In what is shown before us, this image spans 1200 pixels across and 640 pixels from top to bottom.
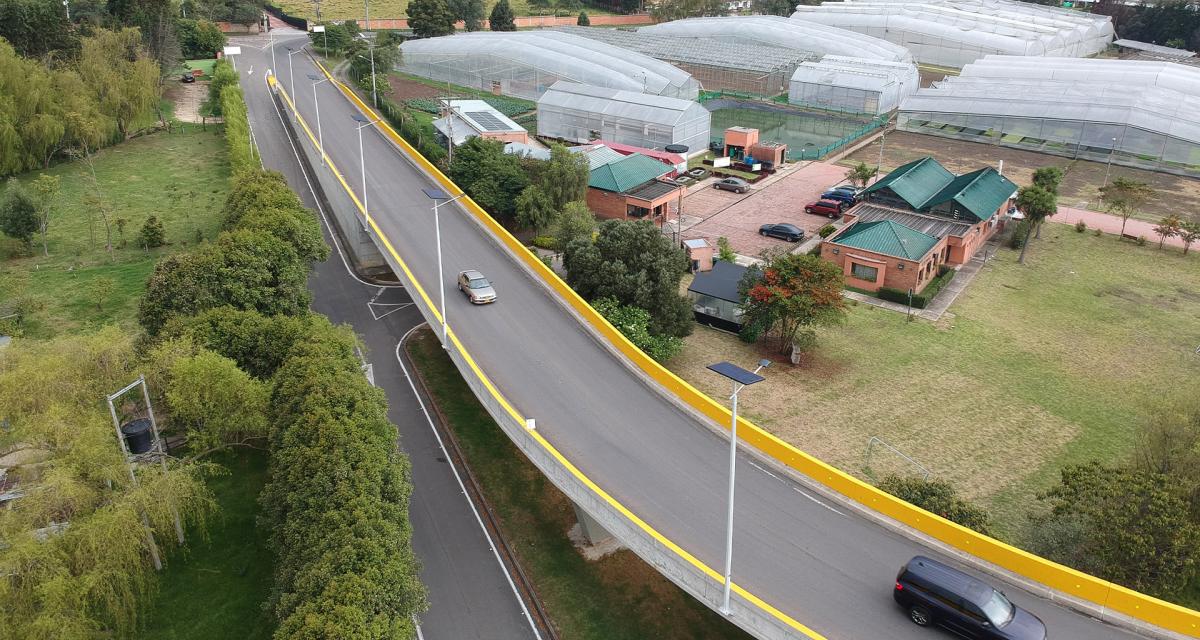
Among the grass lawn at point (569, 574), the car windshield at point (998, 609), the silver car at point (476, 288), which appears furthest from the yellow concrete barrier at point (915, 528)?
the silver car at point (476, 288)

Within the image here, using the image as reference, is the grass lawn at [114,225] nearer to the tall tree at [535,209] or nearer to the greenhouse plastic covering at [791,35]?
the tall tree at [535,209]

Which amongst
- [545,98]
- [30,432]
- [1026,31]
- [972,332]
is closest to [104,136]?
[545,98]

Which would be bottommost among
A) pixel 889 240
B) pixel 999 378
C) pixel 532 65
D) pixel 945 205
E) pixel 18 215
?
pixel 999 378

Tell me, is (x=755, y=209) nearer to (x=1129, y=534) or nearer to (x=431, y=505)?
(x=431, y=505)

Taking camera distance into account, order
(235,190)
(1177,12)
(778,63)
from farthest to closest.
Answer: (1177,12) < (778,63) < (235,190)

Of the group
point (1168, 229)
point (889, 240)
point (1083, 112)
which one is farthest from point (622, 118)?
point (1168, 229)

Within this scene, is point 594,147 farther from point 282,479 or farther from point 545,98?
point 282,479
